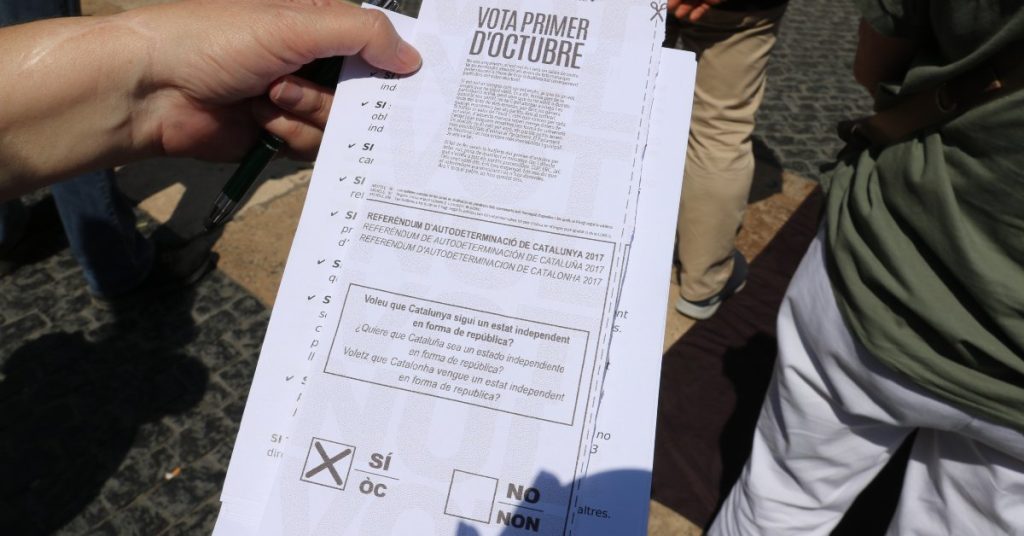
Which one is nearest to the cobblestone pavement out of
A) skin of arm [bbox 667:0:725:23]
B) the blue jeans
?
the blue jeans

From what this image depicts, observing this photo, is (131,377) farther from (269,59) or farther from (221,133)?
(269,59)

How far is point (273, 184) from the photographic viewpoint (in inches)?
130

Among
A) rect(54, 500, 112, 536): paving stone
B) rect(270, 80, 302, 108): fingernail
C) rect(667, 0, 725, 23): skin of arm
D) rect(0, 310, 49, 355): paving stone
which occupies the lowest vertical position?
rect(54, 500, 112, 536): paving stone

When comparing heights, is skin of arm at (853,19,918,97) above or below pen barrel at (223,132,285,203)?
above

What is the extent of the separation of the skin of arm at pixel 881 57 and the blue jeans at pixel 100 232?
7.64 ft

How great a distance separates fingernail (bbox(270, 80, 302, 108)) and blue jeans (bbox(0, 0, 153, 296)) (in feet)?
5.19

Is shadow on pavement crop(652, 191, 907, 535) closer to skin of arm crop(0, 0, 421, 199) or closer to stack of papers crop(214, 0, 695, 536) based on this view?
stack of papers crop(214, 0, 695, 536)

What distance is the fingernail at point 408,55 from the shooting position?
1.05 metres

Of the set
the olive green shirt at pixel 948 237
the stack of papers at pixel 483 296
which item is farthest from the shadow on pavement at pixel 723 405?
the stack of papers at pixel 483 296

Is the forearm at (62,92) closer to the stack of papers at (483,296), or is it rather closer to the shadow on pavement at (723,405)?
the stack of papers at (483,296)

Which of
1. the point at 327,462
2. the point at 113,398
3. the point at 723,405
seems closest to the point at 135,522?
the point at 113,398

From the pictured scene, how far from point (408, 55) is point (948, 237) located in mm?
911

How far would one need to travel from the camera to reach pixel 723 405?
2658 millimetres

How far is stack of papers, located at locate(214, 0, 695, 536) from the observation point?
0.89 m
